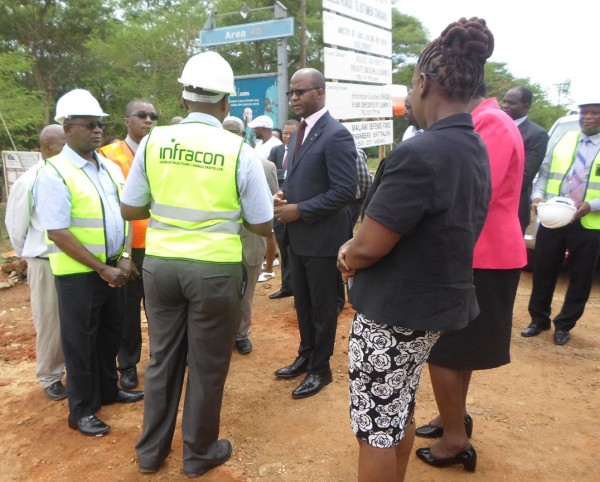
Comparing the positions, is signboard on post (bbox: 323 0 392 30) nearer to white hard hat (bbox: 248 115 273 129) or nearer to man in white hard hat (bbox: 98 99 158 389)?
white hard hat (bbox: 248 115 273 129)

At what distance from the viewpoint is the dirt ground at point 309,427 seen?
262 centimetres

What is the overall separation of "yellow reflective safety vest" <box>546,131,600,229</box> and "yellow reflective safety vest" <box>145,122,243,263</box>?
3.26 meters

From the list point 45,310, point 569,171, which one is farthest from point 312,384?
point 569,171

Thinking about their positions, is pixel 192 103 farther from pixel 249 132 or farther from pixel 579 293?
pixel 249 132

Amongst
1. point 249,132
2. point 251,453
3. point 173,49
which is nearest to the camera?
point 251,453

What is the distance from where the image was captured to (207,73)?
2350 millimetres

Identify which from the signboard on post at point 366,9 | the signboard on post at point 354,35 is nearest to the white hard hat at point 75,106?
the signboard on post at point 354,35

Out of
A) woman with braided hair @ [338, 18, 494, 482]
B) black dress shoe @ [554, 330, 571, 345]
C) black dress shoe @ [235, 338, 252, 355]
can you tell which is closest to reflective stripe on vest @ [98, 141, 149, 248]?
black dress shoe @ [235, 338, 252, 355]

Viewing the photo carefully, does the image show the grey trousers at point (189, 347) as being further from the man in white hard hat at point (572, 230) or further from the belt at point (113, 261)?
the man in white hard hat at point (572, 230)

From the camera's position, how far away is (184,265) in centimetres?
233

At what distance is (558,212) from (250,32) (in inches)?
230

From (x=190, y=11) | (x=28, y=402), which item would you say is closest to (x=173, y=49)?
(x=190, y=11)

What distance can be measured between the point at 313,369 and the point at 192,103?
2.00m

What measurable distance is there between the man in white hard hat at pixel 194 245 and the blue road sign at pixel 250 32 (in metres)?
5.60
